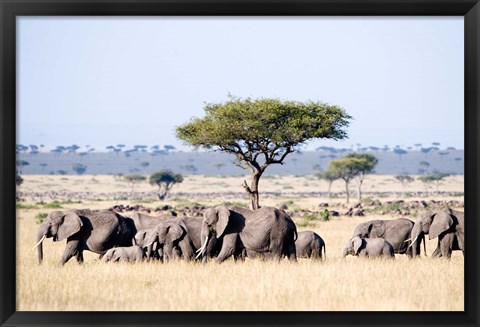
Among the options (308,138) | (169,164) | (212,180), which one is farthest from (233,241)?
(169,164)

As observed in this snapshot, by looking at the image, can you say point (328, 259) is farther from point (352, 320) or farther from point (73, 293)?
point (352, 320)

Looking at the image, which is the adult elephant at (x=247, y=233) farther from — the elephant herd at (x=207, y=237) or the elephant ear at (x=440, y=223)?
the elephant ear at (x=440, y=223)

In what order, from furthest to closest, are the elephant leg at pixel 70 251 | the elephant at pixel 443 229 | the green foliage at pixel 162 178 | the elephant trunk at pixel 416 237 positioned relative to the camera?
the green foliage at pixel 162 178
the elephant trunk at pixel 416 237
the elephant at pixel 443 229
the elephant leg at pixel 70 251

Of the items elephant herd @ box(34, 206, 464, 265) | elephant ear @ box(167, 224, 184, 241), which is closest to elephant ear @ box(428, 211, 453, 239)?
elephant herd @ box(34, 206, 464, 265)

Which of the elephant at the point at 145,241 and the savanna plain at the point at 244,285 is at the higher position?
the elephant at the point at 145,241

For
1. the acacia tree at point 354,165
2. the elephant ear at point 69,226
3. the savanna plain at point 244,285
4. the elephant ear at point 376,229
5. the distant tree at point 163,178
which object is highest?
the acacia tree at point 354,165

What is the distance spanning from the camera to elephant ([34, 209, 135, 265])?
19.4 m

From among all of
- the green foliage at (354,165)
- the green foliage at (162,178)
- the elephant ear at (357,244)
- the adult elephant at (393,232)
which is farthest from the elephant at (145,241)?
the green foliage at (162,178)

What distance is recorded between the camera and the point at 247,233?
756 inches

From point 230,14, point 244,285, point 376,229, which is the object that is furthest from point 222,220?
point 230,14

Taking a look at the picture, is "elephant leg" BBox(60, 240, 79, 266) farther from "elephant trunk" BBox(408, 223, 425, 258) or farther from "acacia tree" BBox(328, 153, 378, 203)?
"acacia tree" BBox(328, 153, 378, 203)

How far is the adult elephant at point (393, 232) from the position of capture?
21781 mm

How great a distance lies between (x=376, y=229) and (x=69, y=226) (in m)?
7.89

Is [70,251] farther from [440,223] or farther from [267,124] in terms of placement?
[267,124]
